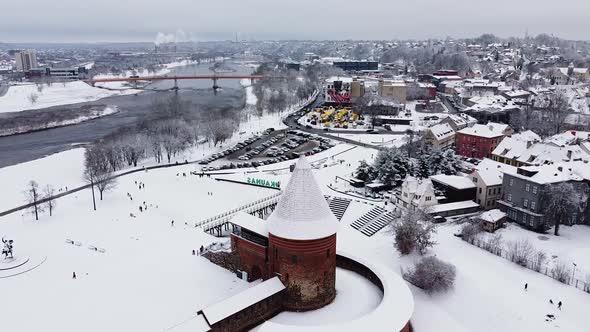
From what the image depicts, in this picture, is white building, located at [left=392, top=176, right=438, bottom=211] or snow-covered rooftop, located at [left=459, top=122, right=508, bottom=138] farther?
snow-covered rooftop, located at [left=459, top=122, right=508, bottom=138]

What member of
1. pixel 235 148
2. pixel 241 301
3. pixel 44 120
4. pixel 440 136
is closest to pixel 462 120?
pixel 440 136

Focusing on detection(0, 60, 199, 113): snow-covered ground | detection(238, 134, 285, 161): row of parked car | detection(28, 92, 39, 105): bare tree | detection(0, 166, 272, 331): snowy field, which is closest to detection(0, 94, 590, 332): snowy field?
detection(0, 166, 272, 331): snowy field

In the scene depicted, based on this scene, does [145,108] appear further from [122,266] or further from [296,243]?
[296,243]

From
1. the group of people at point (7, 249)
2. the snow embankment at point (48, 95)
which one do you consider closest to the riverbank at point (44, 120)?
the snow embankment at point (48, 95)

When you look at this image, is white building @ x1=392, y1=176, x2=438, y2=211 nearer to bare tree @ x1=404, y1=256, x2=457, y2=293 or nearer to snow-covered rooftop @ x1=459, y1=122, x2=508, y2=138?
bare tree @ x1=404, y1=256, x2=457, y2=293

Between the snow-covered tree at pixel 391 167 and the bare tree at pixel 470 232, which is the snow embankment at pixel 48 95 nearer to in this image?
the snow-covered tree at pixel 391 167

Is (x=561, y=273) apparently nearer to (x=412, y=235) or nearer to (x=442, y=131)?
(x=412, y=235)

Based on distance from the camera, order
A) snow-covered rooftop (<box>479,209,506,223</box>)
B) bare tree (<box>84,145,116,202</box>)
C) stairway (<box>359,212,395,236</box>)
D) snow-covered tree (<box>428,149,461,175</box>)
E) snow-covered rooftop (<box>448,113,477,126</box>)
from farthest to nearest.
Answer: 1. snow-covered rooftop (<box>448,113,477,126</box>)
2. snow-covered tree (<box>428,149,461,175</box>)
3. bare tree (<box>84,145,116,202</box>)
4. stairway (<box>359,212,395,236</box>)
5. snow-covered rooftop (<box>479,209,506,223</box>)
